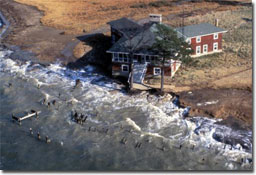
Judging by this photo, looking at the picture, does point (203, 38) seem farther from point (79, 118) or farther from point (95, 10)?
point (95, 10)

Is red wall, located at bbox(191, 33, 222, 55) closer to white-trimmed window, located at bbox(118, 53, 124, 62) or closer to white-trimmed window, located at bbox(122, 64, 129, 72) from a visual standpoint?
white-trimmed window, located at bbox(122, 64, 129, 72)

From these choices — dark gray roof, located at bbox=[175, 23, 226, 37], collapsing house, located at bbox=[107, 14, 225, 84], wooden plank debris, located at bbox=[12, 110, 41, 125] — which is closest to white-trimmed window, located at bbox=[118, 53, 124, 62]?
collapsing house, located at bbox=[107, 14, 225, 84]

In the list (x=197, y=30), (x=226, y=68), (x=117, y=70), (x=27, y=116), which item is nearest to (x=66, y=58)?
(x=117, y=70)

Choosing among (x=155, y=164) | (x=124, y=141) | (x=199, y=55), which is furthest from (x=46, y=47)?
(x=155, y=164)

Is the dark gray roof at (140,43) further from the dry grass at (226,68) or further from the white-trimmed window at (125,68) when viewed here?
the dry grass at (226,68)

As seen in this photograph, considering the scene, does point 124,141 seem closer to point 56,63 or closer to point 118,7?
point 56,63

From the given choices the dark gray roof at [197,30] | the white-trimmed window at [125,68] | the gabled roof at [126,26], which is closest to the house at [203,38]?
the dark gray roof at [197,30]
